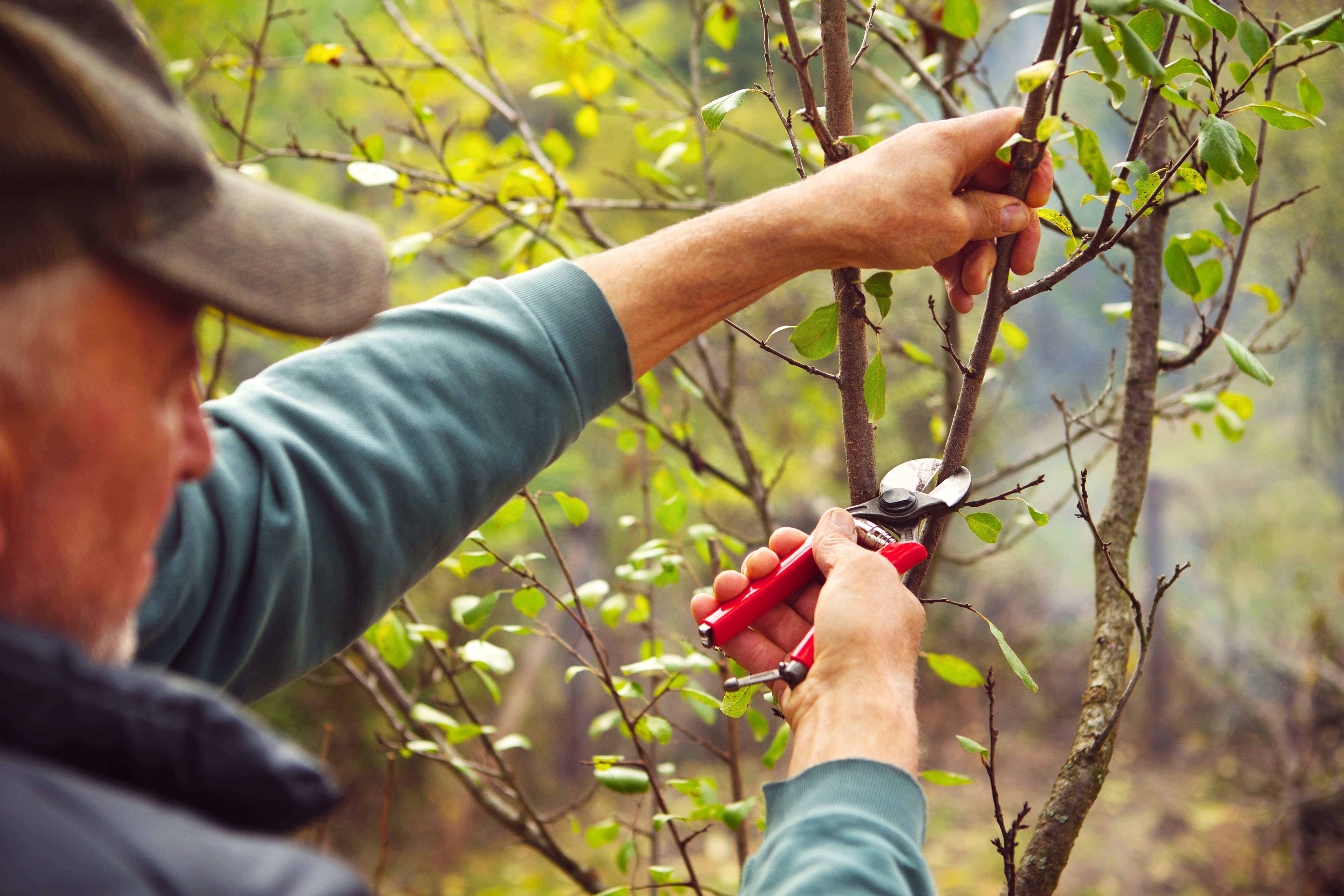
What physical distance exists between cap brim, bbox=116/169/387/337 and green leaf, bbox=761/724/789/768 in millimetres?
1031

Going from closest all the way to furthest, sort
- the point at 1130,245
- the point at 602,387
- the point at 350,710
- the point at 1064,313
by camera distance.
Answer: the point at 602,387 → the point at 1130,245 → the point at 350,710 → the point at 1064,313

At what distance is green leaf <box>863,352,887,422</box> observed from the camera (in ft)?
3.78

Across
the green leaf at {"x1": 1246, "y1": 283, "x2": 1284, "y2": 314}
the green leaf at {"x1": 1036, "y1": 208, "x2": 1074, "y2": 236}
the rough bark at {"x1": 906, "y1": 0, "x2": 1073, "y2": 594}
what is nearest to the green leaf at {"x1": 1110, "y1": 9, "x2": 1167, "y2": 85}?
the rough bark at {"x1": 906, "y1": 0, "x2": 1073, "y2": 594}

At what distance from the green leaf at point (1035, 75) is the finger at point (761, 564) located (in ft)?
2.09

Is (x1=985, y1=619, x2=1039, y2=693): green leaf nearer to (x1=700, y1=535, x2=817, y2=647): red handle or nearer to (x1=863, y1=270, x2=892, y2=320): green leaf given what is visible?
(x1=700, y1=535, x2=817, y2=647): red handle

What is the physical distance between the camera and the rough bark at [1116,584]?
1.22 meters

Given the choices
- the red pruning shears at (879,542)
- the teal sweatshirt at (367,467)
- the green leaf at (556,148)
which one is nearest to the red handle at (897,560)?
the red pruning shears at (879,542)

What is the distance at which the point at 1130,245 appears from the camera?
5.04ft

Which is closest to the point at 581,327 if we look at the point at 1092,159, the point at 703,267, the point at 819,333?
the point at 703,267

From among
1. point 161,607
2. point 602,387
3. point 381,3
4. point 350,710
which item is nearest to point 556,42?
point 381,3

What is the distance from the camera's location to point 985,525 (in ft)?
3.86

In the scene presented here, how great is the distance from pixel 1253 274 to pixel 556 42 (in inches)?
194

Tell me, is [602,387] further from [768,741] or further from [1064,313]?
[1064,313]

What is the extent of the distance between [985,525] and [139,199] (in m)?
1.00
